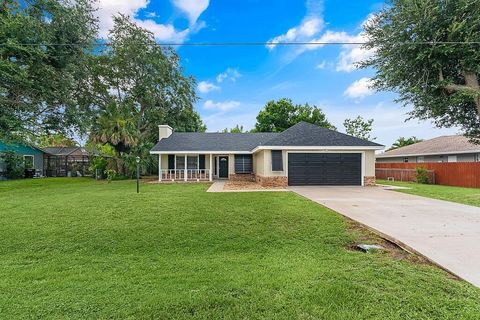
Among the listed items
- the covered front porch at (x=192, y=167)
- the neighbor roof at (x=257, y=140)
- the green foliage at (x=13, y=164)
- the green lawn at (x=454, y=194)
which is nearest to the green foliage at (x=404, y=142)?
the neighbor roof at (x=257, y=140)

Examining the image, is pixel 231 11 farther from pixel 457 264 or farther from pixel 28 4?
pixel 457 264

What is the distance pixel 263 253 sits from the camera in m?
4.61

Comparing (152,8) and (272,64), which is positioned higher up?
(152,8)

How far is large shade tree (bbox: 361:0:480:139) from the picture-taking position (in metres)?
8.62

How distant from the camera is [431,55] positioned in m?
9.13

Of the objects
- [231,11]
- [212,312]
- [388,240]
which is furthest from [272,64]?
[212,312]

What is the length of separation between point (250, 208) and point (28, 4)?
45.5 feet

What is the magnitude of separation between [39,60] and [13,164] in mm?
15444

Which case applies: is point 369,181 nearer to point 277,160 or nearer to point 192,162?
point 277,160

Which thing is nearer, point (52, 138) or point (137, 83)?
point (52, 138)

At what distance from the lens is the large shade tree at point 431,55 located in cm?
862

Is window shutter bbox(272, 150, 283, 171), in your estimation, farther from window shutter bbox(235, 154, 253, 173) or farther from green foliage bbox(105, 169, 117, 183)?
green foliage bbox(105, 169, 117, 183)

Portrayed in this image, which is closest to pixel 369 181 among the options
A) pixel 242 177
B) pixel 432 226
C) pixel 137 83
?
pixel 242 177

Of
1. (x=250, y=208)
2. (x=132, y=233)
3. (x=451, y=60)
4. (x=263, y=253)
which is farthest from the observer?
(x=451, y=60)
